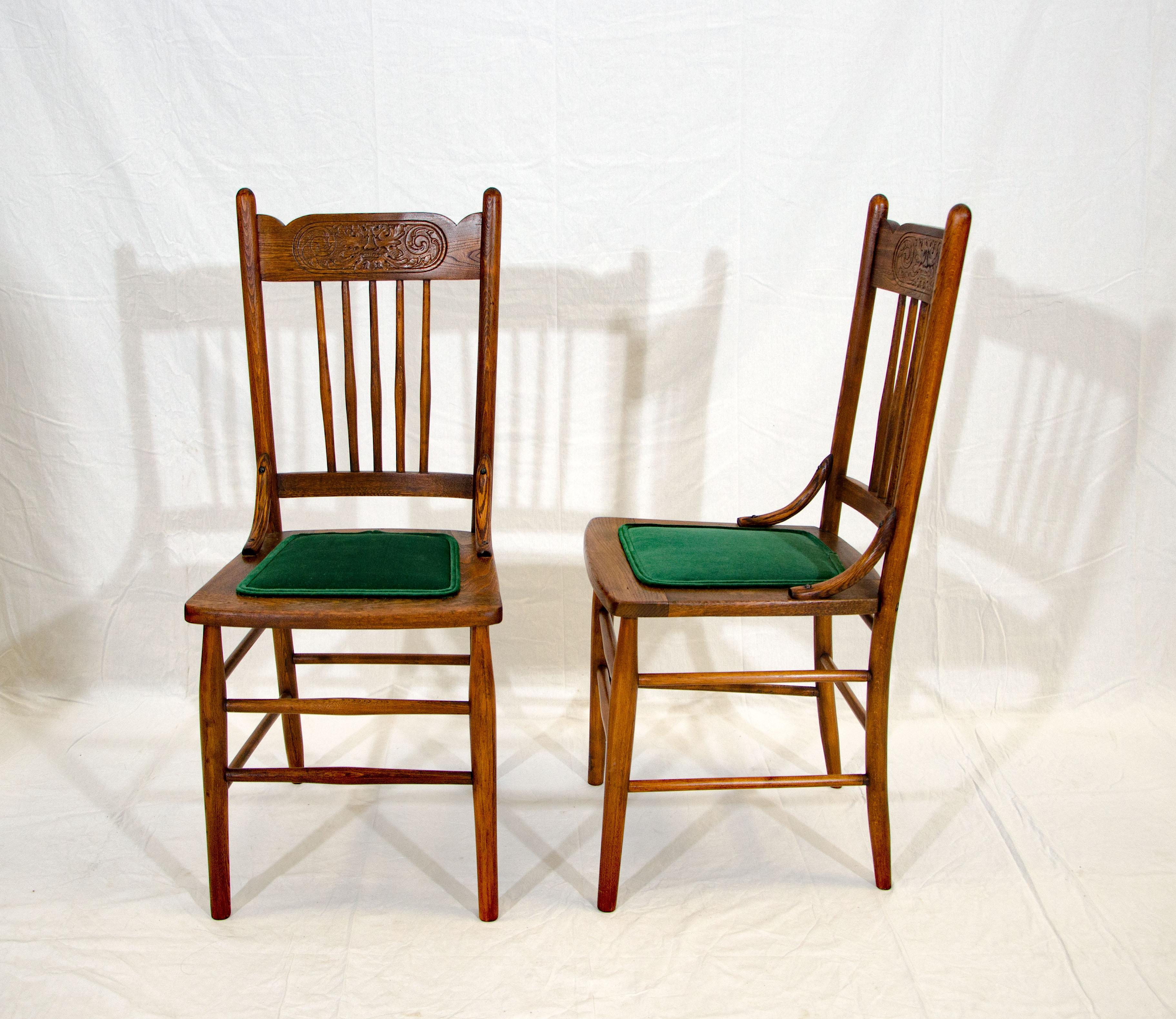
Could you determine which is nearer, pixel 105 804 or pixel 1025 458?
pixel 105 804

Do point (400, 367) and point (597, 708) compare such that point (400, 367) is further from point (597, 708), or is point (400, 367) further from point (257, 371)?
point (597, 708)

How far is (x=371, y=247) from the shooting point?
6.32 ft

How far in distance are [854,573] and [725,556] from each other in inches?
Answer: 9.1

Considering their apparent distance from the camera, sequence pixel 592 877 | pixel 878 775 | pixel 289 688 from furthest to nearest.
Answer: pixel 289 688, pixel 592 877, pixel 878 775

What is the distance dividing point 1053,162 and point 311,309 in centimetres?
171

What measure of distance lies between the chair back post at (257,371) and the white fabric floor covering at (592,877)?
63 centimetres

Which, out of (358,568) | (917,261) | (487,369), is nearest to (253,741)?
(358,568)

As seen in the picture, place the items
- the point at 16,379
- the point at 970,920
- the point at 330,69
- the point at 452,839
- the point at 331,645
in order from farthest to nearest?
the point at 331,645 < the point at 16,379 < the point at 330,69 < the point at 452,839 < the point at 970,920

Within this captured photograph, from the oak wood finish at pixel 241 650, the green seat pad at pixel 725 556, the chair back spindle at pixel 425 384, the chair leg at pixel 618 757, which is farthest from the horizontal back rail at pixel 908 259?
the oak wood finish at pixel 241 650

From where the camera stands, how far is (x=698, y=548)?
186 centimetres

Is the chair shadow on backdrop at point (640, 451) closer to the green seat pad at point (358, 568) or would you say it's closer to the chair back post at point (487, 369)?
the chair back post at point (487, 369)

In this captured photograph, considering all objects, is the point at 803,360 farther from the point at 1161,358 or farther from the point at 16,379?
the point at 16,379

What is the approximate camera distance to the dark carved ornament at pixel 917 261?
1.67 m

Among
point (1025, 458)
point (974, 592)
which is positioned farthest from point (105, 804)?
point (1025, 458)
